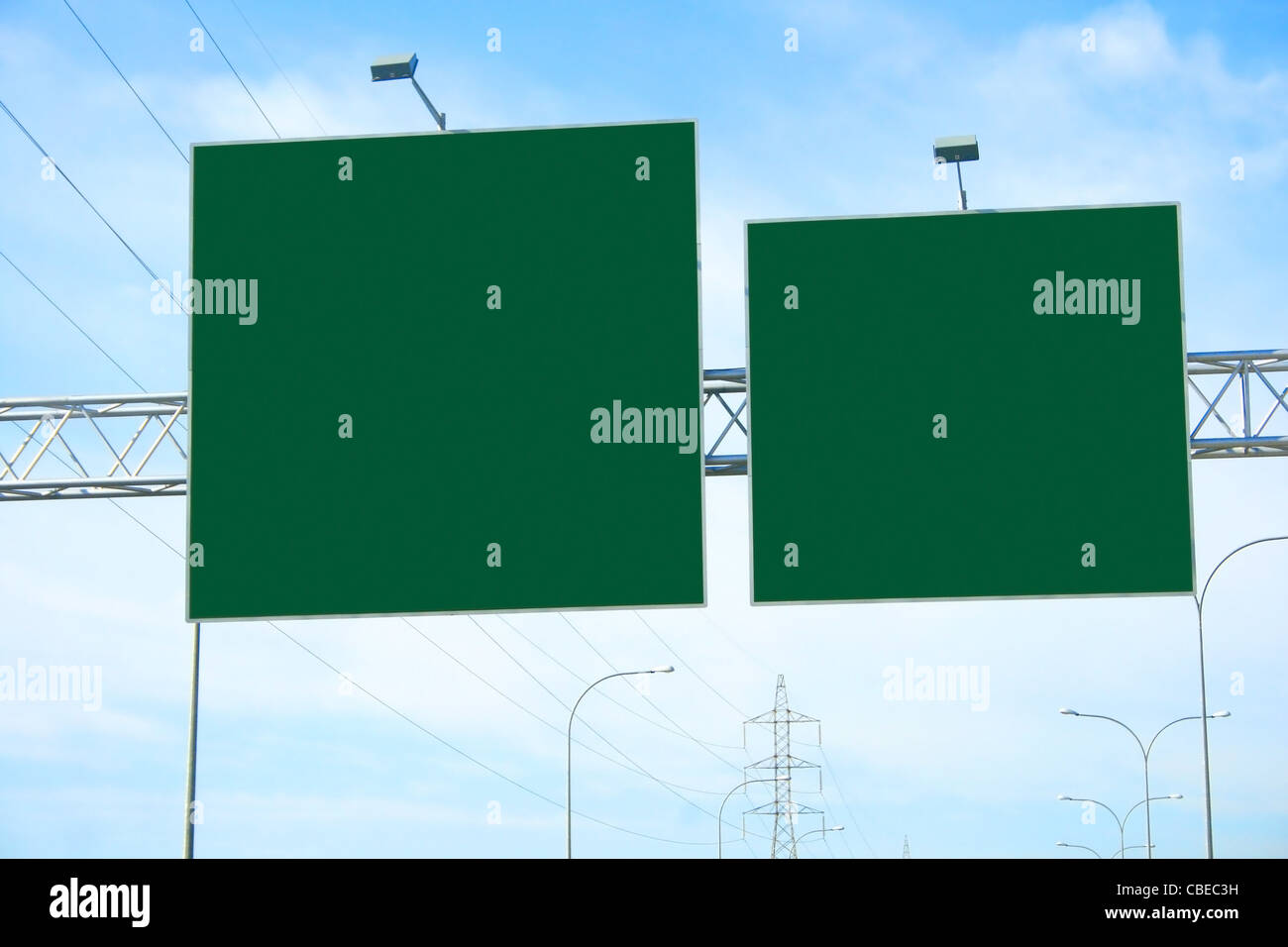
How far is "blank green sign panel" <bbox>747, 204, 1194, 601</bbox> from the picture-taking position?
16.5 metres

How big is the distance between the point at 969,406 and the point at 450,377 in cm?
592

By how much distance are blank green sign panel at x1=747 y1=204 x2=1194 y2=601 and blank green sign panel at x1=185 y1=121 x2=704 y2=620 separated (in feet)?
3.86

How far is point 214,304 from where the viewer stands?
17.4 metres

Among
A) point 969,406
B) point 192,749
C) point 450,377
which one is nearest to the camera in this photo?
point 969,406

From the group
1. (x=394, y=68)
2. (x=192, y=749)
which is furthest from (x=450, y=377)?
(x=192, y=749)

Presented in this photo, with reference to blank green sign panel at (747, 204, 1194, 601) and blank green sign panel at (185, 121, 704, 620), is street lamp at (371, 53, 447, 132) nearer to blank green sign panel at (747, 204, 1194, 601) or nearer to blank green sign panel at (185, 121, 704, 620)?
blank green sign panel at (185, 121, 704, 620)

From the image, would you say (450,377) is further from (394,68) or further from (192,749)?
(192,749)

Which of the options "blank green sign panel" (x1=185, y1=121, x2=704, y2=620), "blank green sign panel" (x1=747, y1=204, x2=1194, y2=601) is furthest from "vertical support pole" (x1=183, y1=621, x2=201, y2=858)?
"blank green sign panel" (x1=747, y1=204, x2=1194, y2=601)

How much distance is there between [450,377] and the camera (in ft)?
55.7

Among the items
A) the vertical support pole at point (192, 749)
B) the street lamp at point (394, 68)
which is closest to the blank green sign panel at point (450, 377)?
the street lamp at point (394, 68)

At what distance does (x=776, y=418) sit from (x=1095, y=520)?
12.3 feet

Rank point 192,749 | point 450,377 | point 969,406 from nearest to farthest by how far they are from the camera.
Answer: point 969,406 < point 450,377 < point 192,749
